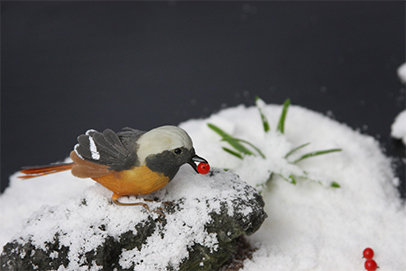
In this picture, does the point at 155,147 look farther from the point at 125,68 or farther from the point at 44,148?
the point at 125,68

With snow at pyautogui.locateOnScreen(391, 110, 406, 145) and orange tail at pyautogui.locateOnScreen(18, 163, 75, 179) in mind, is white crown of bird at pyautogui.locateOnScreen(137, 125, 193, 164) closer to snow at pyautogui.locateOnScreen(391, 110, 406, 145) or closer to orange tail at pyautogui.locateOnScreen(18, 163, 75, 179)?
Answer: orange tail at pyautogui.locateOnScreen(18, 163, 75, 179)

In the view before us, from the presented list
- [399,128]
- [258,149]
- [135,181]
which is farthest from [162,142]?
[399,128]

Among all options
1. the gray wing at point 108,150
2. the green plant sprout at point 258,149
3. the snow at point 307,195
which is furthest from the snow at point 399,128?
the gray wing at point 108,150

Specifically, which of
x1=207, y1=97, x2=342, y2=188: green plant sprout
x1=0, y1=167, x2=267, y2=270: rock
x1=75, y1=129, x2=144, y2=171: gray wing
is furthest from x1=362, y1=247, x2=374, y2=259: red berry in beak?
x1=75, y1=129, x2=144, y2=171: gray wing

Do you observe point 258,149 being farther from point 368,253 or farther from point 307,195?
point 368,253

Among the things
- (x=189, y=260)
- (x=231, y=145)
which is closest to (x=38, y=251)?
(x=189, y=260)

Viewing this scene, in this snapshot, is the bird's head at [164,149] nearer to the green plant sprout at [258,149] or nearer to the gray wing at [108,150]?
the gray wing at [108,150]
